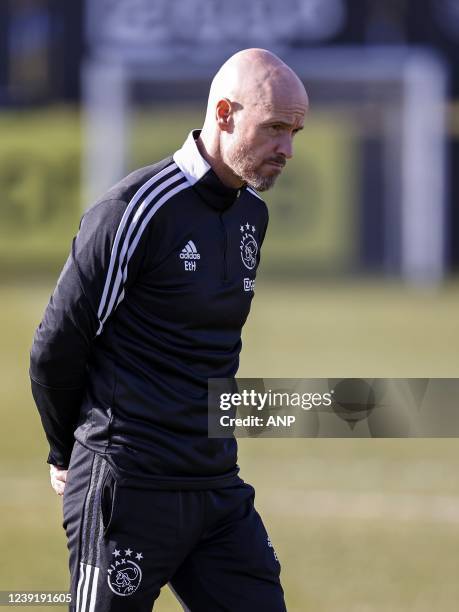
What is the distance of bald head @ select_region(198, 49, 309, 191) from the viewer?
135 inches

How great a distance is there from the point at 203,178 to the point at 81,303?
0.47m

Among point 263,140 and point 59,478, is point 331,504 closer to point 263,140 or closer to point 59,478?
point 59,478

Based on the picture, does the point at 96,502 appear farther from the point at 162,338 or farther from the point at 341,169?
the point at 341,169

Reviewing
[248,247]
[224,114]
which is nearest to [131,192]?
[224,114]

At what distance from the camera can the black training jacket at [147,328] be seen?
3.37m

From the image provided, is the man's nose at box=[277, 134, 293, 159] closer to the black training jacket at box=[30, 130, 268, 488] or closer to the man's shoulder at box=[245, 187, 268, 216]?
the black training jacket at box=[30, 130, 268, 488]

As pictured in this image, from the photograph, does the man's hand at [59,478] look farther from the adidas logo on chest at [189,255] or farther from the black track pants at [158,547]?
the adidas logo on chest at [189,255]

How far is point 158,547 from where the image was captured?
11.4 ft

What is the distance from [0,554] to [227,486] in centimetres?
296

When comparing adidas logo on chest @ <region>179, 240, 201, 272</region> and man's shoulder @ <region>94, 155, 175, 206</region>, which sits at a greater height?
man's shoulder @ <region>94, 155, 175, 206</region>

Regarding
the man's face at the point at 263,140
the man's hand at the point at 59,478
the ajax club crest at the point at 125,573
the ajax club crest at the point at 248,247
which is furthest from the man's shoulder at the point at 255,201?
the ajax club crest at the point at 125,573

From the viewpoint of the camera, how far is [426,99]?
89.6 feet

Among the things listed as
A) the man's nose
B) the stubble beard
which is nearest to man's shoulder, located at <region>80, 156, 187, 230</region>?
the stubble beard

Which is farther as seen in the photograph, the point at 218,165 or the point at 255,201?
the point at 255,201
